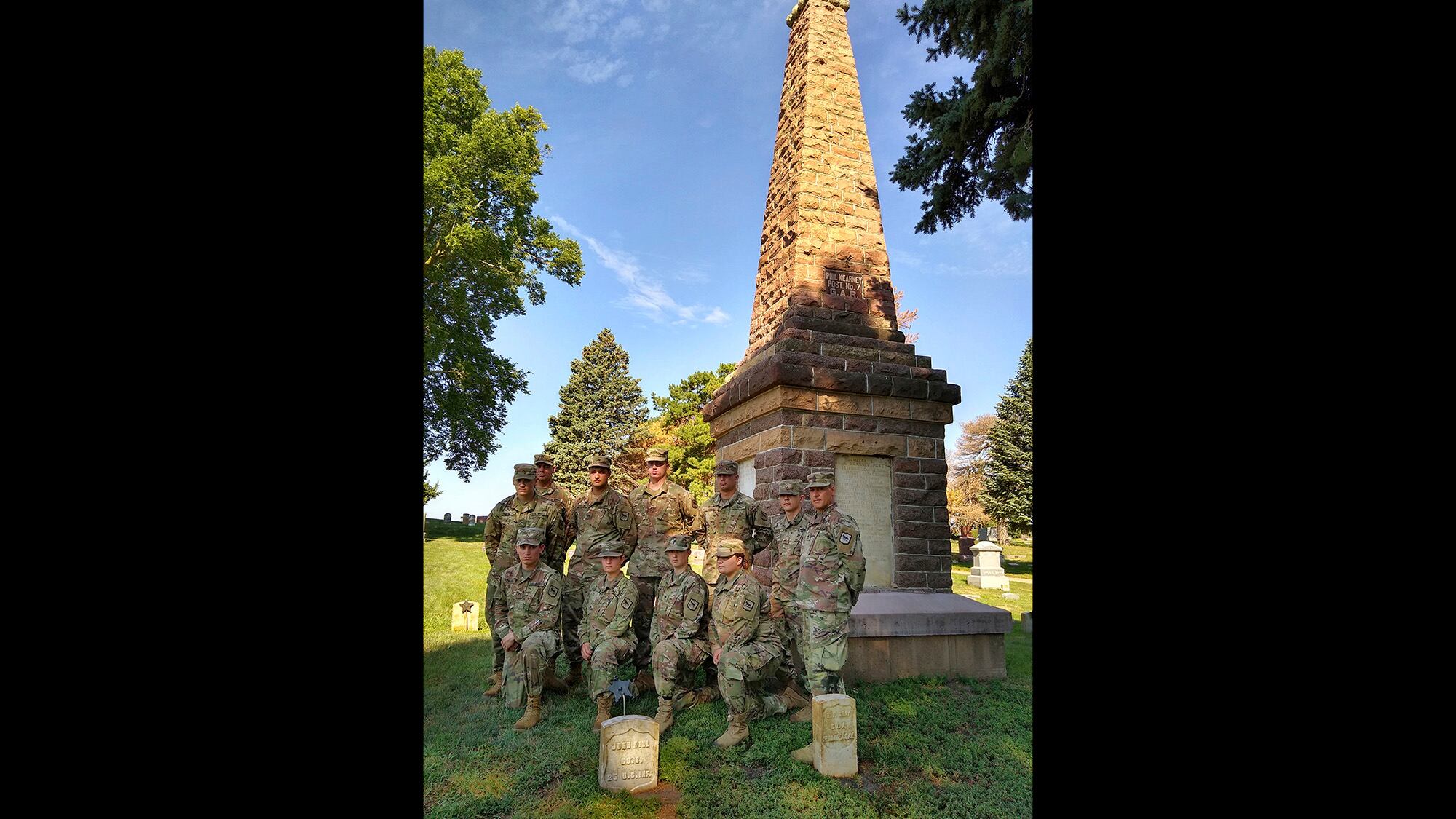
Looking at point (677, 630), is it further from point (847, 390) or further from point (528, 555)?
point (847, 390)

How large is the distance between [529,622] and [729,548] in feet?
6.72

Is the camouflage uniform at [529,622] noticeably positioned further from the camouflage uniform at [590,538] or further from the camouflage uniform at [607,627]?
the camouflage uniform at [590,538]

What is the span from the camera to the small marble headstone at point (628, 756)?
432 centimetres

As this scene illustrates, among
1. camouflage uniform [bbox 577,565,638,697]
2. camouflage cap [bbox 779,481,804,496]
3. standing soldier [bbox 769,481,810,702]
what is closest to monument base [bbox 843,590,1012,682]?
standing soldier [bbox 769,481,810,702]

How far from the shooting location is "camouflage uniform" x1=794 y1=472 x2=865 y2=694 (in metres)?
5.17

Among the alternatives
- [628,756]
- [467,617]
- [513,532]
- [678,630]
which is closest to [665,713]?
[678,630]

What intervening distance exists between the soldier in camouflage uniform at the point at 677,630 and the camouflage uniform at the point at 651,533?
0.60 meters

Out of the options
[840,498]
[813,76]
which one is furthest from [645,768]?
[813,76]

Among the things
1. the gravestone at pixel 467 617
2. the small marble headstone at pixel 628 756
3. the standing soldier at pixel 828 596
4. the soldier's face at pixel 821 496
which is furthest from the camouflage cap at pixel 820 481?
the gravestone at pixel 467 617

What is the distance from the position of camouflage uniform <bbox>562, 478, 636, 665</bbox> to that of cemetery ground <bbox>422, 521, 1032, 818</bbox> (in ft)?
2.25

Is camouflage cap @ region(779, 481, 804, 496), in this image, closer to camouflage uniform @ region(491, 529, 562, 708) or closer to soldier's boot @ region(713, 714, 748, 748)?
soldier's boot @ region(713, 714, 748, 748)

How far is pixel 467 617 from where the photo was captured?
33.7 feet
